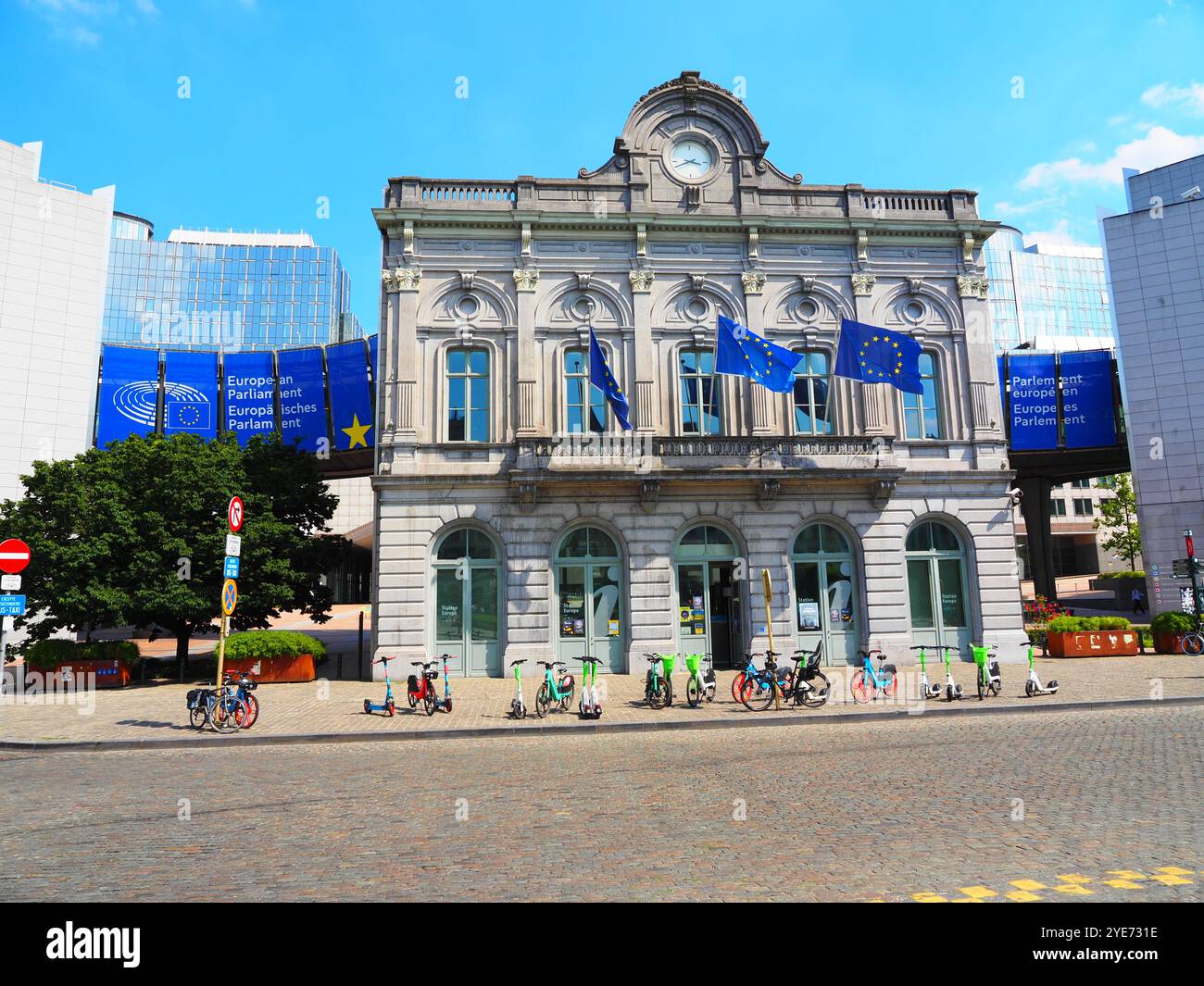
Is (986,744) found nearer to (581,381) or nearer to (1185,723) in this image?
(1185,723)

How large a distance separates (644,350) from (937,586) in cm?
1211

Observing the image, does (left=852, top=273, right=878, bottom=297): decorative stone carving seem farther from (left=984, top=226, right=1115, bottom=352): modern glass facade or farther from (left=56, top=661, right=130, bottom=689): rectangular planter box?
(left=984, top=226, right=1115, bottom=352): modern glass facade

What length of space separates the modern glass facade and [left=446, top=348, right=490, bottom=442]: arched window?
94286 mm

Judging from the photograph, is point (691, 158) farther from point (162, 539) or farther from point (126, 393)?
point (126, 393)

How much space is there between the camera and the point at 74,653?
2102 cm

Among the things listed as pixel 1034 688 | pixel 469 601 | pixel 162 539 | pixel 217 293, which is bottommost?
pixel 1034 688

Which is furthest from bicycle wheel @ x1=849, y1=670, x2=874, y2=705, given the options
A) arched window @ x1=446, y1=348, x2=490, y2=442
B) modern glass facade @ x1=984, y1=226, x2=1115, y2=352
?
modern glass facade @ x1=984, y1=226, x2=1115, y2=352

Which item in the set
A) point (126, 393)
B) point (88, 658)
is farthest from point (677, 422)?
point (126, 393)

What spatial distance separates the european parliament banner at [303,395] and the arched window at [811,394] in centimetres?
2129

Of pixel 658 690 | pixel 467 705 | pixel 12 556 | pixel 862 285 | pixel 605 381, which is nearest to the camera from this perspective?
pixel 12 556

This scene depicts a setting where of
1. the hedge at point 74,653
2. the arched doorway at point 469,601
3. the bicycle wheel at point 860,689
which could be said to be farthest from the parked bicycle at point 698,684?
the hedge at point 74,653

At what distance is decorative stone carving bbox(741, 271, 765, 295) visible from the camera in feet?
79.5

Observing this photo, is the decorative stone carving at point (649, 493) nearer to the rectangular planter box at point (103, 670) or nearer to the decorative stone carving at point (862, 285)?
the decorative stone carving at point (862, 285)
